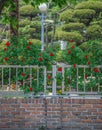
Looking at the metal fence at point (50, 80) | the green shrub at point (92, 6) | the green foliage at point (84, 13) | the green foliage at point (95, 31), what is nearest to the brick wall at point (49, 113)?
the metal fence at point (50, 80)

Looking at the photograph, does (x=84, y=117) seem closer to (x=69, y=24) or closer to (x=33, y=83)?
(x=33, y=83)

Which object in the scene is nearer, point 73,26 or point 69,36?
point 69,36

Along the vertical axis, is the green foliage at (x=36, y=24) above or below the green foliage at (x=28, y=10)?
below

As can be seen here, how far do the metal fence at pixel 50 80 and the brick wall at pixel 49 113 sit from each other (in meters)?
0.19

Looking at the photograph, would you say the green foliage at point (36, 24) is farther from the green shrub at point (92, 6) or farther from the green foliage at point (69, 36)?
the green foliage at point (69, 36)

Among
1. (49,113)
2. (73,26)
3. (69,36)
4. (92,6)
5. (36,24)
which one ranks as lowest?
(49,113)

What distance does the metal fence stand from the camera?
7.73m

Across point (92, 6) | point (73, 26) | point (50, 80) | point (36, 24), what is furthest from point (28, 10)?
point (50, 80)

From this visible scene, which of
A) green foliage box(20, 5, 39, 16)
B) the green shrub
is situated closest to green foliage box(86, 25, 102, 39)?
the green shrub

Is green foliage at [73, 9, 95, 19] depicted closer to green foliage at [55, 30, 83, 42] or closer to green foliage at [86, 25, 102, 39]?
green foliage at [86, 25, 102, 39]

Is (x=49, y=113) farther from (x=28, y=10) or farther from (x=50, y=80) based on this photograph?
(x=28, y=10)

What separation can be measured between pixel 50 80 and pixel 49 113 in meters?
0.63

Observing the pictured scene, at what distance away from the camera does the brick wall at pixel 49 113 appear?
7633 mm

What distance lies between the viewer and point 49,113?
765cm
